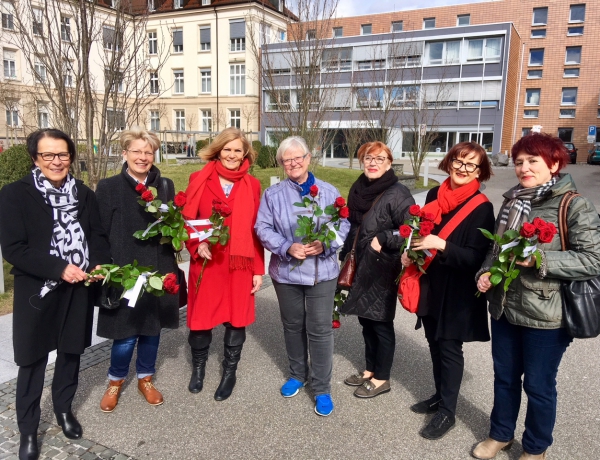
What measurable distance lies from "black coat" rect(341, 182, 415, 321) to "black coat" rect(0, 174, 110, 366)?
1853 millimetres

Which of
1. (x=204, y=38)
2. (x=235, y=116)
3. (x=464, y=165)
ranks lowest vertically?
(x=464, y=165)

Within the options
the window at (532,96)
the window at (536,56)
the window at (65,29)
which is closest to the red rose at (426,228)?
the window at (65,29)

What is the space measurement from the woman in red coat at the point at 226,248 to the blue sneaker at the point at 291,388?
0.45 meters

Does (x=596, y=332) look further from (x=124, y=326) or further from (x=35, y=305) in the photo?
(x=35, y=305)

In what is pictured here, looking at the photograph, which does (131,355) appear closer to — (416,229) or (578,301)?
(416,229)

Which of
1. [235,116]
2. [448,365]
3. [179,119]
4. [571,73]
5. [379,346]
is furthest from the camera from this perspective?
[179,119]

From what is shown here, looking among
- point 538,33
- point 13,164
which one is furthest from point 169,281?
point 538,33

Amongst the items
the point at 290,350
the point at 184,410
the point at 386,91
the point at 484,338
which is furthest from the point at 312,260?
the point at 386,91

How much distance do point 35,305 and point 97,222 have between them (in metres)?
0.65

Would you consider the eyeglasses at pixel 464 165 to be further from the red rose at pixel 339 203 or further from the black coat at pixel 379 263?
the red rose at pixel 339 203

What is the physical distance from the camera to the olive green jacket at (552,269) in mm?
2453

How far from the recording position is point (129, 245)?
132 inches

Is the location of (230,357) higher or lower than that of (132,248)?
lower

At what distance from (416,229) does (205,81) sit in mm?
46043
